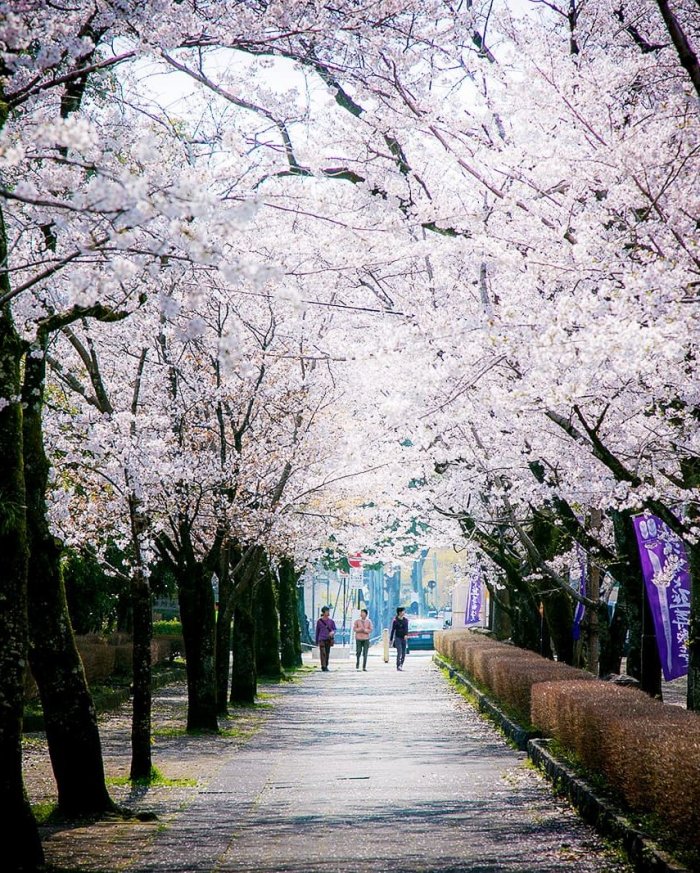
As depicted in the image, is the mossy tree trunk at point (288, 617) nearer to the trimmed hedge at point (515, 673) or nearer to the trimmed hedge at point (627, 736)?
the trimmed hedge at point (515, 673)

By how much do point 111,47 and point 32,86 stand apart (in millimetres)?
1238

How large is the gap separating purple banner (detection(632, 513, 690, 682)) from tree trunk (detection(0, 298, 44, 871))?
29.0 feet

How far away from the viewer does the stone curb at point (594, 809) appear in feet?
24.0

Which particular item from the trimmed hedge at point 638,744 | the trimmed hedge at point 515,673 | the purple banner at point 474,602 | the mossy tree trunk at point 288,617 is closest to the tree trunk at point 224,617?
the trimmed hedge at point 515,673

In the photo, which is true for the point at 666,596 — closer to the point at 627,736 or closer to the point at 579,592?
the point at 627,736

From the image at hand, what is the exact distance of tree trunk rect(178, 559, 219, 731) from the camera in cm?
1748

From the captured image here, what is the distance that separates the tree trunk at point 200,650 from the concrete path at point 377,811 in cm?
113

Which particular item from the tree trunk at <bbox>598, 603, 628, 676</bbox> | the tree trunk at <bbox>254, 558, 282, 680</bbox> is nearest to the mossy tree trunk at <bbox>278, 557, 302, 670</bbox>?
the tree trunk at <bbox>254, 558, 282, 680</bbox>

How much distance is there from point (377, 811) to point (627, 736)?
2834 millimetres

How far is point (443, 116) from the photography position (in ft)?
35.3

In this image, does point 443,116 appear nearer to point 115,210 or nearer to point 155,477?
point 155,477

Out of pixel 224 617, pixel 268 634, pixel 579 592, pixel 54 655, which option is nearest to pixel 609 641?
pixel 579 592

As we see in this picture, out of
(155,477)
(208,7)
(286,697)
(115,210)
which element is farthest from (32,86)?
(286,697)

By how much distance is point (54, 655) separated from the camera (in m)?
9.77
